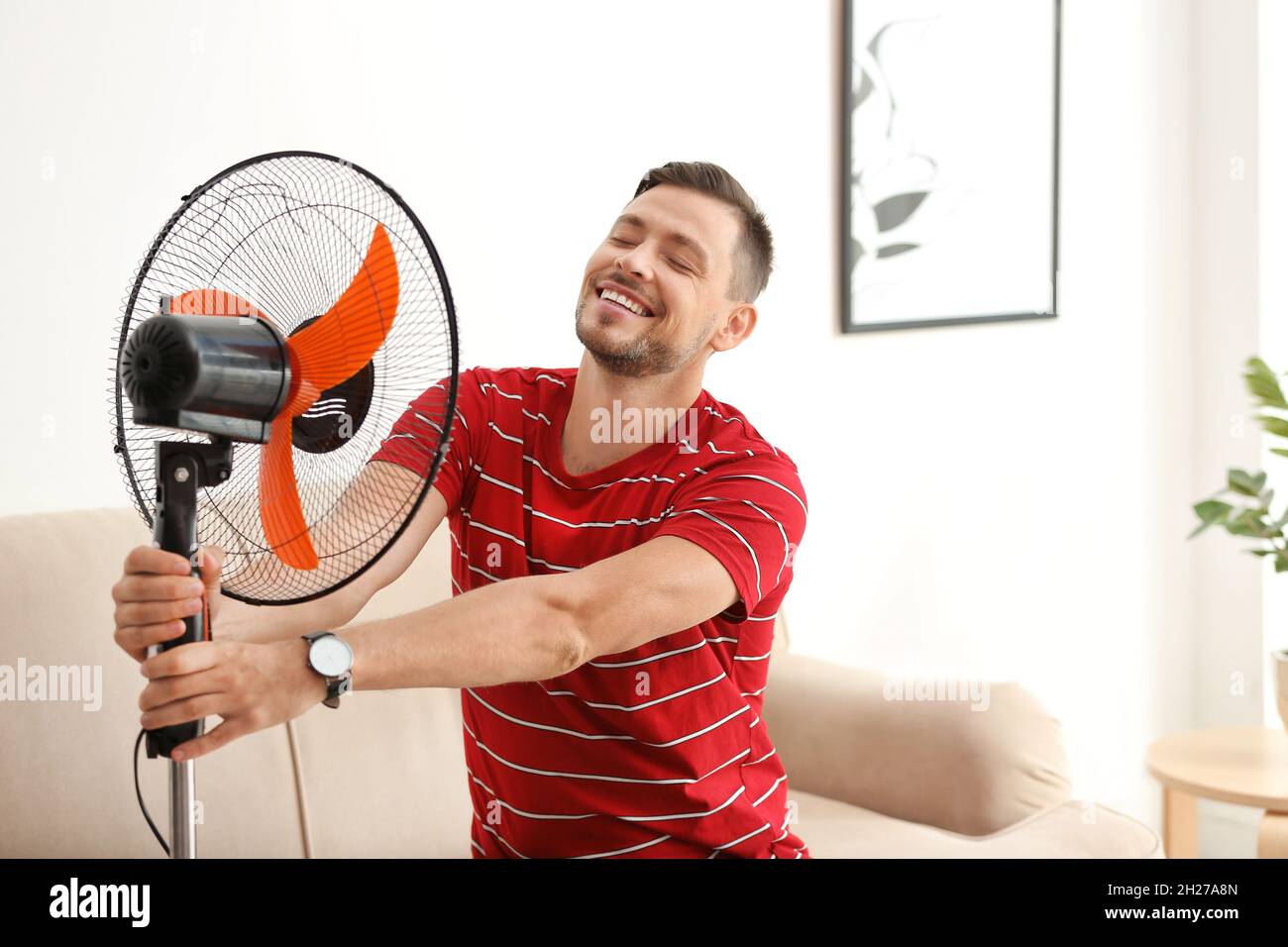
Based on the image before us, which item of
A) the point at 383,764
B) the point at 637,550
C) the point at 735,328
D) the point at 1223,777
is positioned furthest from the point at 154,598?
the point at 1223,777

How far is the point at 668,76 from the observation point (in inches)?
98.7

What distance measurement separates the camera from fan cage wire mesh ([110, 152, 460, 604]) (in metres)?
0.90

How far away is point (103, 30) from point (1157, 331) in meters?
2.80

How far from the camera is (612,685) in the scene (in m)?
1.37

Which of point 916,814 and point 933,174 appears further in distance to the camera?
point 933,174

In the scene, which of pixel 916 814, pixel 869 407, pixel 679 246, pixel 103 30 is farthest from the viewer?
pixel 869 407

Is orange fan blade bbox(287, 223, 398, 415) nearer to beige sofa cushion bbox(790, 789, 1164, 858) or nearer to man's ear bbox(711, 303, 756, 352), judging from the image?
man's ear bbox(711, 303, 756, 352)

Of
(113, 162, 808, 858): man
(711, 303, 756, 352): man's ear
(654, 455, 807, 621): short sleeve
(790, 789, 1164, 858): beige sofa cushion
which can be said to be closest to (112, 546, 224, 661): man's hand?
(113, 162, 808, 858): man

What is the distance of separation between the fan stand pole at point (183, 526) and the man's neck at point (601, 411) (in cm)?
65

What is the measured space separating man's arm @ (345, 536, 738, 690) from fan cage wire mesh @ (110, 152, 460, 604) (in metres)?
0.07

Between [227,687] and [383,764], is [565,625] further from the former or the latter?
[383,764]
